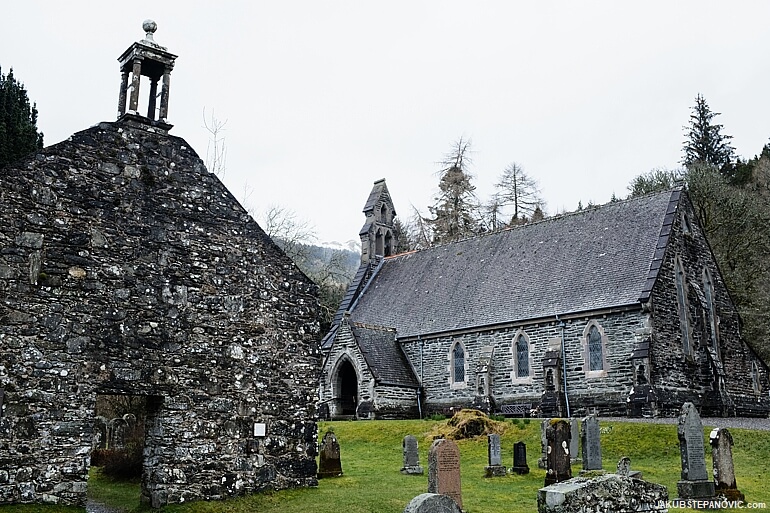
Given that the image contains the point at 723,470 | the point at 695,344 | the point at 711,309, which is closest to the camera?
the point at 723,470

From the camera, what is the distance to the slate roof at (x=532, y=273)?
27953mm

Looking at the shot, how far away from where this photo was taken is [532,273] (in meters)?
31.4

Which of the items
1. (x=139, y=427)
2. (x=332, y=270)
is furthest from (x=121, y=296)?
(x=332, y=270)

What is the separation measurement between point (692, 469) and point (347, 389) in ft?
69.6

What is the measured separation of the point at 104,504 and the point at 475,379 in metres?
18.2

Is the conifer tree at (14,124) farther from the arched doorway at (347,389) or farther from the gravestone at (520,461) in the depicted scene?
the arched doorway at (347,389)

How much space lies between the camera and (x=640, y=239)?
28781mm

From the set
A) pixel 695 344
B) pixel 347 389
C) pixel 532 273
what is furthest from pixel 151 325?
pixel 695 344

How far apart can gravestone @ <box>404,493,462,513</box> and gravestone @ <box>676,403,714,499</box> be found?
681 cm

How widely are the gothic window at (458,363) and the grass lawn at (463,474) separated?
578 cm

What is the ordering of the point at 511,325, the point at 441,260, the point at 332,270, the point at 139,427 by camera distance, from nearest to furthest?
1. the point at 139,427
2. the point at 511,325
3. the point at 441,260
4. the point at 332,270

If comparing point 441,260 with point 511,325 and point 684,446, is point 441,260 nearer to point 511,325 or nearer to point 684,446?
point 511,325

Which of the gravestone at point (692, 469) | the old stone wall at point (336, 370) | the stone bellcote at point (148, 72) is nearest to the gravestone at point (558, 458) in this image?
the gravestone at point (692, 469)

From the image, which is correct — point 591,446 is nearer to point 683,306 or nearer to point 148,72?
point 148,72
